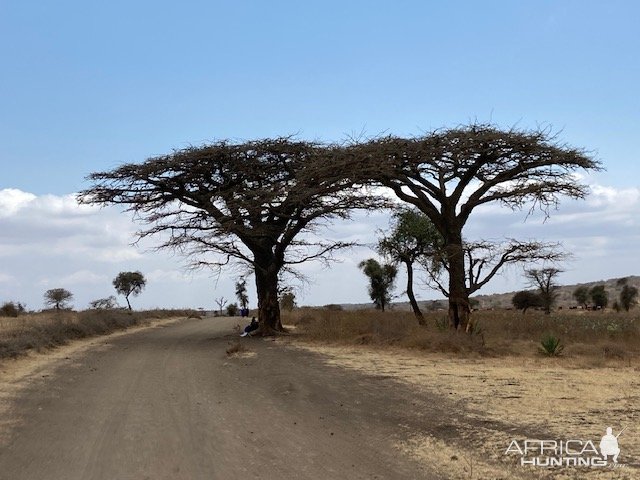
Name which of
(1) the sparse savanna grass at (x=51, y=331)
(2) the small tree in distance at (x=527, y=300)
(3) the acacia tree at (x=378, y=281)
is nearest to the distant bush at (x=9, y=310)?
(1) the sparse savanna grass at (x=51, y=331)

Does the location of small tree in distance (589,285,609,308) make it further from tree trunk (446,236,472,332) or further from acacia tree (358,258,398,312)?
tree trunk (446,236,472,332)

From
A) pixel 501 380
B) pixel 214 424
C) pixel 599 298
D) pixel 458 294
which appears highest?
pixel 458 294

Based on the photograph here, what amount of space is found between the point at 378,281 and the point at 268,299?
90.8ft

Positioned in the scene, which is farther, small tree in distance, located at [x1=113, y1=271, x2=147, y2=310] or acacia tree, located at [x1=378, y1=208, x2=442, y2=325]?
small tree in distance, located at [x1=113, y1=271, x2=147, y2=310]

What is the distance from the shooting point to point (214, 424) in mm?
9047

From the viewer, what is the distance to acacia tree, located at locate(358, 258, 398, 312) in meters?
53.4

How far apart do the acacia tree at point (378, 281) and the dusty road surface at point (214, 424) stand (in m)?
38.1

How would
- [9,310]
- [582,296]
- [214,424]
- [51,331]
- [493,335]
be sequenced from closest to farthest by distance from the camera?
[214,424], [493,335], [51,331], [9,310], [582,296]

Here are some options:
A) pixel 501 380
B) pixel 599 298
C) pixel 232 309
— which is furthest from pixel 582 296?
pixel 501 380

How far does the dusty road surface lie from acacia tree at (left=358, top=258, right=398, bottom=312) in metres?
38.1

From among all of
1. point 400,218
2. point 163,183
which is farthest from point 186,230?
point 400,218

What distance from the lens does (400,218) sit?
100ft

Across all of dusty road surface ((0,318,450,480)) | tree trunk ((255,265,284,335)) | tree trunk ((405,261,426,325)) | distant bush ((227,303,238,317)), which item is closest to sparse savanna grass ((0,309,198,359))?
dusty road surface ((0,318,450,480))

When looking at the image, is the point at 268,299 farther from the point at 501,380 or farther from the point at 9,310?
the point at 9,310
